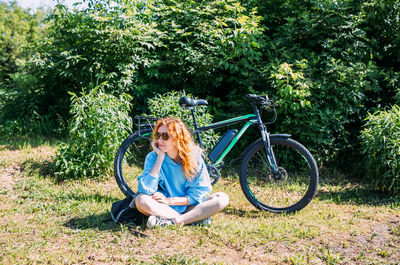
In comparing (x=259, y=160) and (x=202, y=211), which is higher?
(x=259, y=160)

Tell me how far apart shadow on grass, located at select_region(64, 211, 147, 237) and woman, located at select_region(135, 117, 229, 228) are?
0.61 feet

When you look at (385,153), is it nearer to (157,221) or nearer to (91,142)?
(157,221)

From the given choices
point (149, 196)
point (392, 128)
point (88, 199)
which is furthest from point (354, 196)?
point (88, 199)

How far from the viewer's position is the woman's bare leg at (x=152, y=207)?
3.17m

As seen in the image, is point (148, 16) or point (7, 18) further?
point (7, 18)

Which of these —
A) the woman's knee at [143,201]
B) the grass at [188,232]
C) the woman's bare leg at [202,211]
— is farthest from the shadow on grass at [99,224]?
the woman's bare leg at [202,211]

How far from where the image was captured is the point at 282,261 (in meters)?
2.84

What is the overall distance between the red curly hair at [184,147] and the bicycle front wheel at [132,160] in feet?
2.31

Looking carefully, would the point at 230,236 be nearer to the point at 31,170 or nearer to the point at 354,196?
the point at 354,196

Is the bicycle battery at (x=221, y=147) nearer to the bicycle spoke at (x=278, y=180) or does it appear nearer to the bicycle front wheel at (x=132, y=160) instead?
the bicycle spoke at (x=278, y=180)

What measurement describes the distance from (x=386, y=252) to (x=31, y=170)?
418 cm

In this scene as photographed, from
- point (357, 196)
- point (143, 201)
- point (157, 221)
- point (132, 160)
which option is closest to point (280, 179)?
point (357, 196)

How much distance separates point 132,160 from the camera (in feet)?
17.4

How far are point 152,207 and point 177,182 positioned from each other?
35 centimetres
